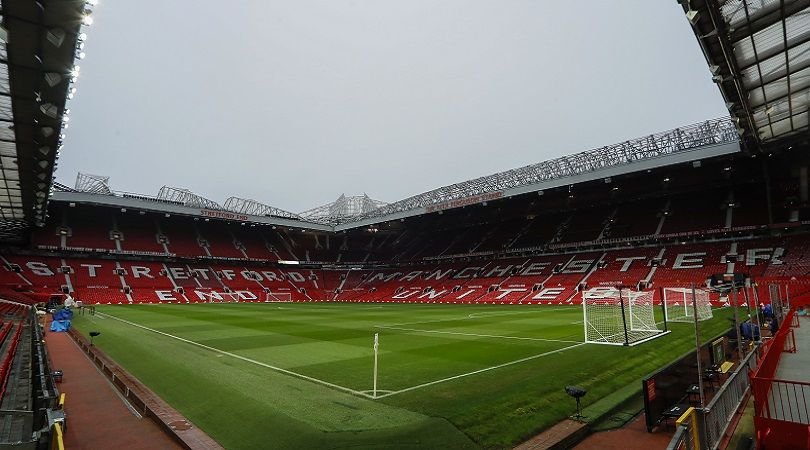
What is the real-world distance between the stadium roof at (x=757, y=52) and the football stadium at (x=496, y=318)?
0.26 feet

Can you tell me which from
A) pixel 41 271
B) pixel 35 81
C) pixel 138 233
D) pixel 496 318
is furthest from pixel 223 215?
pixel 35 81

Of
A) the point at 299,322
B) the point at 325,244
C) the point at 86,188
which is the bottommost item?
the point at 299,322

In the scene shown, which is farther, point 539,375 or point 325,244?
point 325,244

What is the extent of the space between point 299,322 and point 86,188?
1623 inches

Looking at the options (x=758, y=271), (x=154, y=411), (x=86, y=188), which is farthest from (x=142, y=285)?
(x=758, y=271)

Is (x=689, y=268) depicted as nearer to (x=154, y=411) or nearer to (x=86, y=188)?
(x=154, y=411)

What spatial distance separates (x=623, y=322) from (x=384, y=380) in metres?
10.5

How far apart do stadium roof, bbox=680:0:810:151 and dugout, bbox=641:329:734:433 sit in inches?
430

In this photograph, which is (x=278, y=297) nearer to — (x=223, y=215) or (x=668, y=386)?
(x=223, y=215)

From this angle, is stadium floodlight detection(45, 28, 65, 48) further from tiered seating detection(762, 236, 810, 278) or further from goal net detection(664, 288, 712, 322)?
tiered seating detection(762, 236, 810, 278)

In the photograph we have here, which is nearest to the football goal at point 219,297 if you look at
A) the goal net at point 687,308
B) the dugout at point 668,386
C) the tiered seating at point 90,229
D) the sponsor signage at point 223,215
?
the sponsor signage at point 223,215

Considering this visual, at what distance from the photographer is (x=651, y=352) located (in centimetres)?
1320

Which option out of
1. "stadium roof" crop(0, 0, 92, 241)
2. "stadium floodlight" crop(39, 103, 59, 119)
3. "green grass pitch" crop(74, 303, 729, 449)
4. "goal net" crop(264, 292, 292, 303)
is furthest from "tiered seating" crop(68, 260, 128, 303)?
"stadium floodlight" crop(39, 103, 59, 119)

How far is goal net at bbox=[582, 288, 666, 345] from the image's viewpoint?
50.2ft
